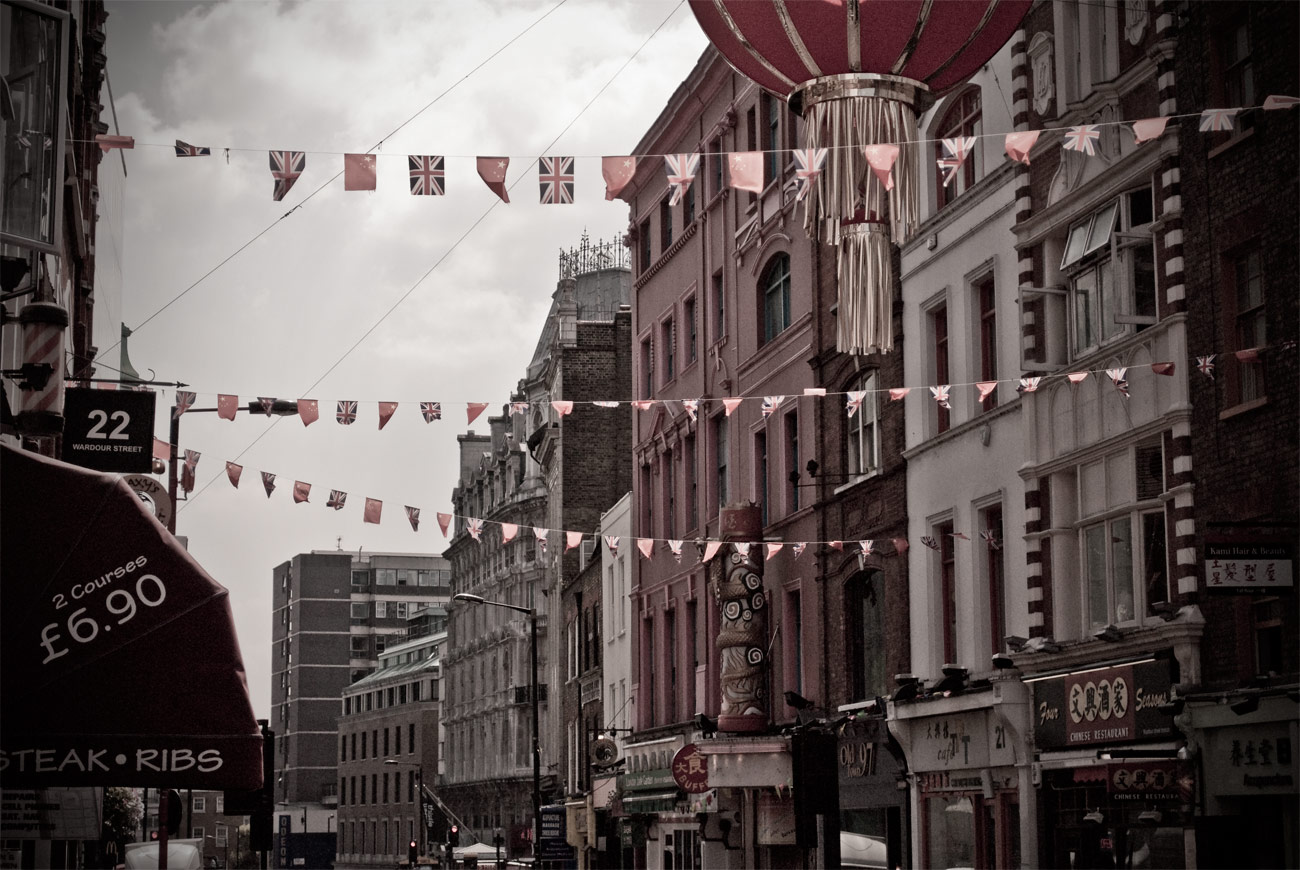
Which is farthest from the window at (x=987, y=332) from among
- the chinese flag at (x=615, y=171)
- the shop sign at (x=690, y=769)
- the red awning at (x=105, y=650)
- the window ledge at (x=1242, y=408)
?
the red awning at (x=105, y=650)

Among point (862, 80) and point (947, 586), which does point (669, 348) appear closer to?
point (947, 586)

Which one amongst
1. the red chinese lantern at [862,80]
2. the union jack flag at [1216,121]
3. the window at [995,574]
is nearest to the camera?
the red chinese lantern at [862,80]

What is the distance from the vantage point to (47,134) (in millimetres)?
12281

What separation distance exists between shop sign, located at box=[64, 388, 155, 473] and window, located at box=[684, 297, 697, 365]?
2455 cm

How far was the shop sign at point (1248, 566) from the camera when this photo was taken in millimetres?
18531

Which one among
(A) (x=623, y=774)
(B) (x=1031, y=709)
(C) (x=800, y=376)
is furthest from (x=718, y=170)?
(B) (x=1031, y=709)

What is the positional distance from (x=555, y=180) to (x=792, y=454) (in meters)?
18.1

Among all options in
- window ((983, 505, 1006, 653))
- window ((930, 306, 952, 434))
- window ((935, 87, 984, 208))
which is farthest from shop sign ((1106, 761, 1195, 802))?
window ((935, 87, 984, 208))

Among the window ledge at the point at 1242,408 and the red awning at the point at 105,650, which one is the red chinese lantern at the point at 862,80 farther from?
the window ledge at the point at 1242,408

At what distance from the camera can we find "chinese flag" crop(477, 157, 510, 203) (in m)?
17.2

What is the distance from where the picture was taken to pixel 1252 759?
19016mm

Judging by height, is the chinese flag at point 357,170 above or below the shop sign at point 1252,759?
above

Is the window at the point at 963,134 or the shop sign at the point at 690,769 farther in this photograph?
the shop sign at the point at 690,769

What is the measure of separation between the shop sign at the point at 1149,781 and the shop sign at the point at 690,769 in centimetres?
1673
